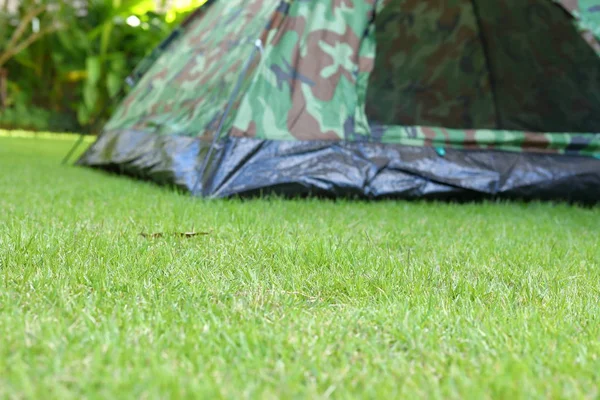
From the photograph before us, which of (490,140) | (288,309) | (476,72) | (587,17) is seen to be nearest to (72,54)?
(476,72)

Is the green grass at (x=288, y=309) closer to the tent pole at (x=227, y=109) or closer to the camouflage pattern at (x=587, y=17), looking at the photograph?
the tent pole at (x=227, y=109)

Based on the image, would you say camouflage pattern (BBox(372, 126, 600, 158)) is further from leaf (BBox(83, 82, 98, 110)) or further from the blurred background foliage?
leaf (BBox(83, 82, 98, 110))

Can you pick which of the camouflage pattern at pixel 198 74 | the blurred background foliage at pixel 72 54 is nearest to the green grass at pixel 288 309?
the camouflage pattern at pixel 198 74

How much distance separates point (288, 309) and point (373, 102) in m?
3.12

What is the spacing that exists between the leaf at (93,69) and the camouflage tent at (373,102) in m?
6.64

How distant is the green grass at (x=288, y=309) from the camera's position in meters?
0.93

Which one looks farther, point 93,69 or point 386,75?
point 93,69

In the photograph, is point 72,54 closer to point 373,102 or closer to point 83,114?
point 83,114

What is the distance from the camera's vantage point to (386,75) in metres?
4.31

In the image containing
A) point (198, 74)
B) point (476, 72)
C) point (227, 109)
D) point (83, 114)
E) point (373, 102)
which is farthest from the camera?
point (83, 114)

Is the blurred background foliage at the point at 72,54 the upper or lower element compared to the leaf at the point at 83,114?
upper

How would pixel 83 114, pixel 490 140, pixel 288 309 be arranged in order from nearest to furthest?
1. pixel 288 309
2. pixel 490 140
3. pixel 83 114

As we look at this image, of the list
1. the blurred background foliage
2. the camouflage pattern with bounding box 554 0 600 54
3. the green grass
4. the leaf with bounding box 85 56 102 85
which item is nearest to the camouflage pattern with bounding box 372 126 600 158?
the camouflage pattern with bounding box 554 0 600 54

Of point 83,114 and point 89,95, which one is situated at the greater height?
point 89,95
